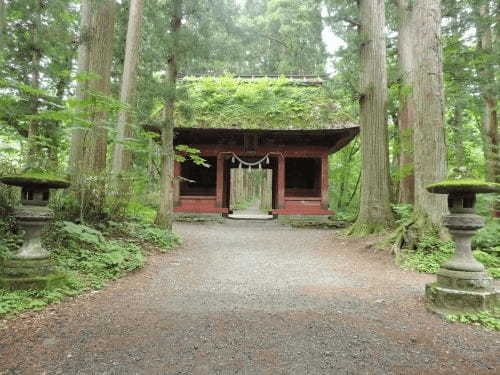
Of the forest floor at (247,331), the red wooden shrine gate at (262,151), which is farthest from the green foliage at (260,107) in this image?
the forest floor at (247,331)

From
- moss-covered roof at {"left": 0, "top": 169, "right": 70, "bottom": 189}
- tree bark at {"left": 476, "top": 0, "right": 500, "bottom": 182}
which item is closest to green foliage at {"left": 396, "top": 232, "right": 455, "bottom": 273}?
tree bark at {"left": 476, "top": 0, "right": 500, "bottom": 182}

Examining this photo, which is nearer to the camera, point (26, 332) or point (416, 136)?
point (26, 332)

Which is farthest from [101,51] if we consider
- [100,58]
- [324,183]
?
[324,183]

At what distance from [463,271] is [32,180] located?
4.53 metres

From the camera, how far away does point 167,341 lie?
8.18 feet

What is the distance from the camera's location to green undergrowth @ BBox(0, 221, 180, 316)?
122 inches

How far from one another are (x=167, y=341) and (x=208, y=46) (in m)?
6.73

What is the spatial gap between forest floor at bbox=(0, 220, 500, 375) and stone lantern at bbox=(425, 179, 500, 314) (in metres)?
0.26

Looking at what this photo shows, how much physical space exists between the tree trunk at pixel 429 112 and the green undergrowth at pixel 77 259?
5.03 m

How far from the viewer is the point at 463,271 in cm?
332

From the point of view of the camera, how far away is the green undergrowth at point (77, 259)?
3100 mm

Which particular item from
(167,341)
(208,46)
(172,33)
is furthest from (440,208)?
(172,33)

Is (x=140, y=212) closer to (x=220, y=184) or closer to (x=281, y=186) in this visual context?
(x=220, y=184)

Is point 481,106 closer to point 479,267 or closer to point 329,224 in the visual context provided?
point 329,224
